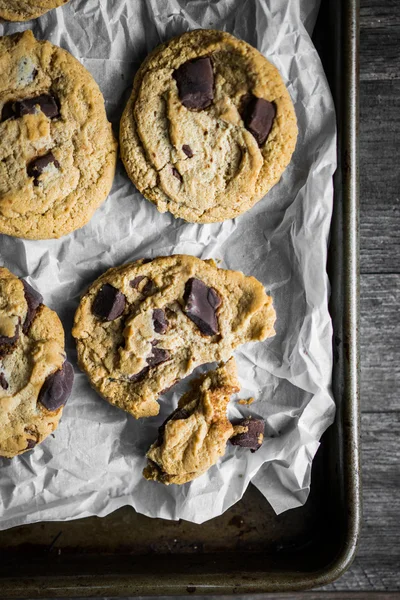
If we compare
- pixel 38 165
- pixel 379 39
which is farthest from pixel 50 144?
pixel 379 39

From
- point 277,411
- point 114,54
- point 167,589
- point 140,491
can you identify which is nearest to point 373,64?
point 114,54

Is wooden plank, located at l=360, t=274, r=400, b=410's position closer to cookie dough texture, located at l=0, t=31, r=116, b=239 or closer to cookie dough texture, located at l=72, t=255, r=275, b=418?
cookie dough texture, located at l=72, t=255, r=275, b=418

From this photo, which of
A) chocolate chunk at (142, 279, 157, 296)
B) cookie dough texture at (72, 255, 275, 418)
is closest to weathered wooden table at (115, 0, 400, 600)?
cookie dough texture at (72, 255, 275, 418)

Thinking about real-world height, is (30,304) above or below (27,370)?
above

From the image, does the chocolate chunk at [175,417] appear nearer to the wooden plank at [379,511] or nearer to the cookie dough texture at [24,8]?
the wooden plank at [379,511]

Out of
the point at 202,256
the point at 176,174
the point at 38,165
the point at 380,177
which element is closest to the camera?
the point at 38,165

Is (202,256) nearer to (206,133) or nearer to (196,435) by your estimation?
(206,133)
